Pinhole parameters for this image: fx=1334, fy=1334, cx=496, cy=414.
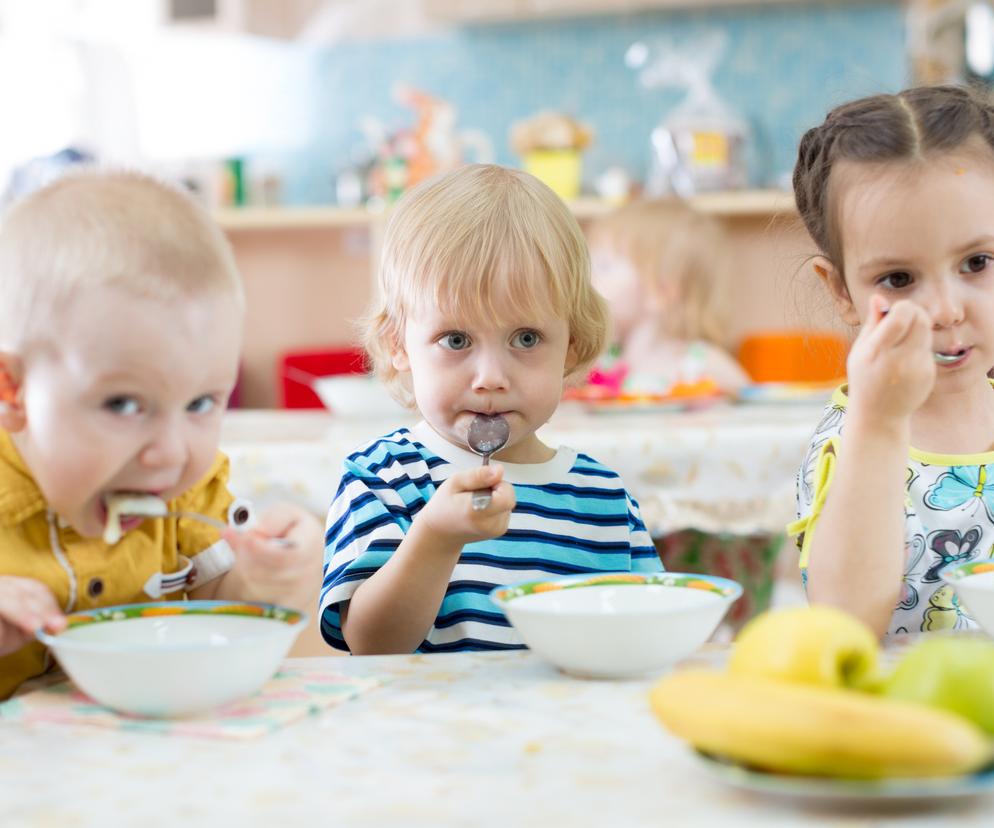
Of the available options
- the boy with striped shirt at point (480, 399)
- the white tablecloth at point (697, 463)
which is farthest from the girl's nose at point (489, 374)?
the white tablecloth at point (697, 463)

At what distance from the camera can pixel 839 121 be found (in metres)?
1.19

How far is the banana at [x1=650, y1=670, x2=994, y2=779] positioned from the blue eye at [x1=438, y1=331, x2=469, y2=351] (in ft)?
1.91

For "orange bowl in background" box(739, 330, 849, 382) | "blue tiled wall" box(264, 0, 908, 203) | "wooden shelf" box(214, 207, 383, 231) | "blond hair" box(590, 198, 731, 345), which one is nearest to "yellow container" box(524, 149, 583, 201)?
"blue tiled wall" box(264, 0, 908, 203)

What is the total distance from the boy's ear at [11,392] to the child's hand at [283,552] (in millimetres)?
147

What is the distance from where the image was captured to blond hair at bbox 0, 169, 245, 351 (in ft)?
2.59

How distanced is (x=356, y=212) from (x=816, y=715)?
3.85m

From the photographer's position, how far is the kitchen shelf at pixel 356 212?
3.98m

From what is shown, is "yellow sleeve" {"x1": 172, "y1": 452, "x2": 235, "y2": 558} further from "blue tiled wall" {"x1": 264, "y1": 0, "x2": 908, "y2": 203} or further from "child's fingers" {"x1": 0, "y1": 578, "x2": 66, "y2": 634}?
"blue tiled wall" {"x1": 264, "y1": 0, "x2": 908, "y2": 203}

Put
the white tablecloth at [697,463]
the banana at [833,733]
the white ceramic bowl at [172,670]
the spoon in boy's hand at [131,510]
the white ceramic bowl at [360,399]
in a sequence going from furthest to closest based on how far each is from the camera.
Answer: the white ceramic bowl at [360,399], the white tablecloth at [697,463], the spoon in boy's hand at [131,510], the white ceramic bowl at [172,670], the banana at [833,733]

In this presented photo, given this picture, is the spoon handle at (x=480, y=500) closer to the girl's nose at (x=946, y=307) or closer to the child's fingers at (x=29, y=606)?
the child's fingers at (x=29, y=606)

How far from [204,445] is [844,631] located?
0.41m

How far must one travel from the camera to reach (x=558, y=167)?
4059mm

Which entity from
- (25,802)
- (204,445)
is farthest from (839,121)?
(25,802)

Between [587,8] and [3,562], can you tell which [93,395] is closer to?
[3,562]
